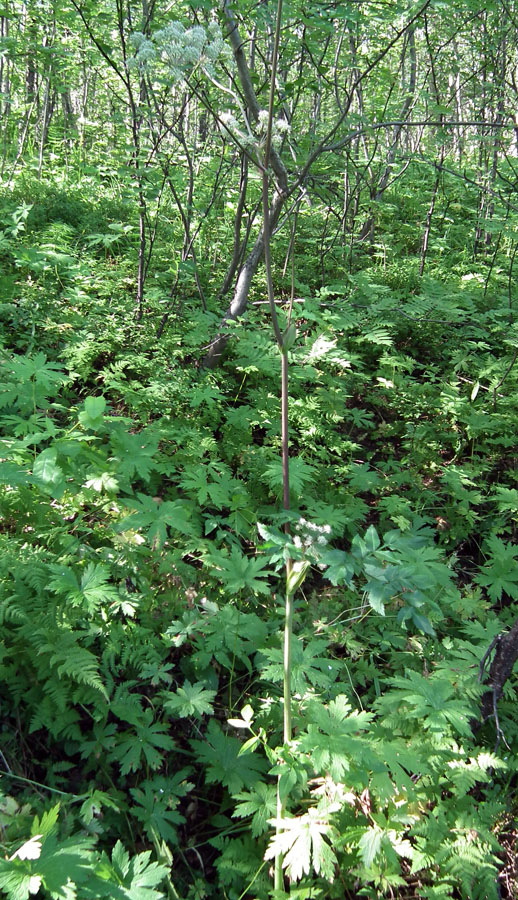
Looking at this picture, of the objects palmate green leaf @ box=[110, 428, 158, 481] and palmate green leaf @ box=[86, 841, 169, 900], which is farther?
palmate green leaf @ box=[110, 428, 158, 481]

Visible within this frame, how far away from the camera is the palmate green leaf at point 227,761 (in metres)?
1.97

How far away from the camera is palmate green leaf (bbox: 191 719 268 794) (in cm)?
197

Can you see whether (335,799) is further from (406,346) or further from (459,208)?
(459,208)

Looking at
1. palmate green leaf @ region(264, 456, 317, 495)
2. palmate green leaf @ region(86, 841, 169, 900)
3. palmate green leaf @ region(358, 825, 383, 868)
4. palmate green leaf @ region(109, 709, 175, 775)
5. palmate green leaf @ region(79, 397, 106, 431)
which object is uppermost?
palmate green leaf @ region(79, 397, 106, 431)

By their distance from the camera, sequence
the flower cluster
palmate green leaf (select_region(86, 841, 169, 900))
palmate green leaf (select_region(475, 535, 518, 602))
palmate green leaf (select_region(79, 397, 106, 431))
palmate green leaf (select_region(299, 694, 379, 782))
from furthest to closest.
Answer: palmate green leaf (select_region(475, 535, 518, 602)) < the flower cluster < palmate green leaf (select_region(79, 397, 106, 431)) < palmate green leaf (select_region(299, 694, 379, 782)) < palmate green leaf (select_region(86, 841, 169, 900))

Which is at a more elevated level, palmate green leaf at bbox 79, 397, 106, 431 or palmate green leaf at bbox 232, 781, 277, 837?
palmate green leaf at bbox 79, 397, 106, 431

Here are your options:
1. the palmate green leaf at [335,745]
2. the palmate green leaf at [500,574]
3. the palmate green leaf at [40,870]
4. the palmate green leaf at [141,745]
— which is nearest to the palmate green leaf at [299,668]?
the palmate green leaf at [335,745]

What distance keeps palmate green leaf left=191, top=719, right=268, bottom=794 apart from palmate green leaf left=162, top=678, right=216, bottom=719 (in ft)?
0.35

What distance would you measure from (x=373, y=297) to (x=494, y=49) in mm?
4162

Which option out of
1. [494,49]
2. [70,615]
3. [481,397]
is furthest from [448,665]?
[494,49]

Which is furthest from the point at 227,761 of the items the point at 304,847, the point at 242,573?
the point at 242,573

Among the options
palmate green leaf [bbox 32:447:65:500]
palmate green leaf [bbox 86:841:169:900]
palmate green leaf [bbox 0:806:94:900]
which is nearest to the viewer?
palmate green leaf [bbox 0:806:94:900]

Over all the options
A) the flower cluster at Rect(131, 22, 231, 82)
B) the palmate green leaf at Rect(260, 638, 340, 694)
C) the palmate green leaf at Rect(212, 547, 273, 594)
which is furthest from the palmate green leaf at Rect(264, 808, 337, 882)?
the flower cluster at Rect(131, 22, 231, 82)

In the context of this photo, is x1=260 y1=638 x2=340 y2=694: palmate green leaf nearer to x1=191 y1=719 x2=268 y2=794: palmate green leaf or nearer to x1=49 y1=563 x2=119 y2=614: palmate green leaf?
x1=191 y1=719 x2=268 y2=794: palmate green leaf
